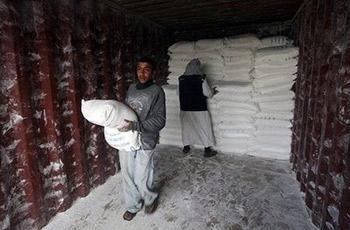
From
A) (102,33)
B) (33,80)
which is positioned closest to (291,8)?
(102,33)

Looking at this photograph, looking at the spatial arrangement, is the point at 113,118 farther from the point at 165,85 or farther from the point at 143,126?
the point at 165,85

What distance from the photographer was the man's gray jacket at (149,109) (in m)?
2.15

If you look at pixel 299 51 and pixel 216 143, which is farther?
pixel 216 143

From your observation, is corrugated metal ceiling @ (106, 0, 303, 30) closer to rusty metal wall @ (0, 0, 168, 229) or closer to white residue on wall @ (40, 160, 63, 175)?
rusty metal wall @ (0, 0, 168, 229)

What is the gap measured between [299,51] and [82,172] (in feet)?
9.65

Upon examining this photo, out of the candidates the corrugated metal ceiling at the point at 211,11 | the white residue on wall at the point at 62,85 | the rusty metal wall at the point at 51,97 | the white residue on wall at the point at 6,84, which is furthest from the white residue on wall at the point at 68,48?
the corrugated metal ceiling at the point at 211,11

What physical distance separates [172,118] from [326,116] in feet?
8.42

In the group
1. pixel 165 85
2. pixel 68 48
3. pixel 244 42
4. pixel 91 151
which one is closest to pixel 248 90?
pixel 244 42

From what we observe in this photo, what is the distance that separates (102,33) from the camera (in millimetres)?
2771

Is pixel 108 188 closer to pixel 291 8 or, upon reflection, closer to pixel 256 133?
pixel 256 133

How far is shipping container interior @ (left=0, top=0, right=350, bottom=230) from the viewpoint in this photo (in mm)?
1786

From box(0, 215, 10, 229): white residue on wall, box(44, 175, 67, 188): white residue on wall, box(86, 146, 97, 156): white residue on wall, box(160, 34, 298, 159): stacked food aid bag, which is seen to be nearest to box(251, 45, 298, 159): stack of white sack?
box(160, 34, 298, 159): stacked food aid bag

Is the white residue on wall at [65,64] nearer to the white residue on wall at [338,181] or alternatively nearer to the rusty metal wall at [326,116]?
the rusty metal wall at [326,116]

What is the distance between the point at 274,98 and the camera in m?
3.46
